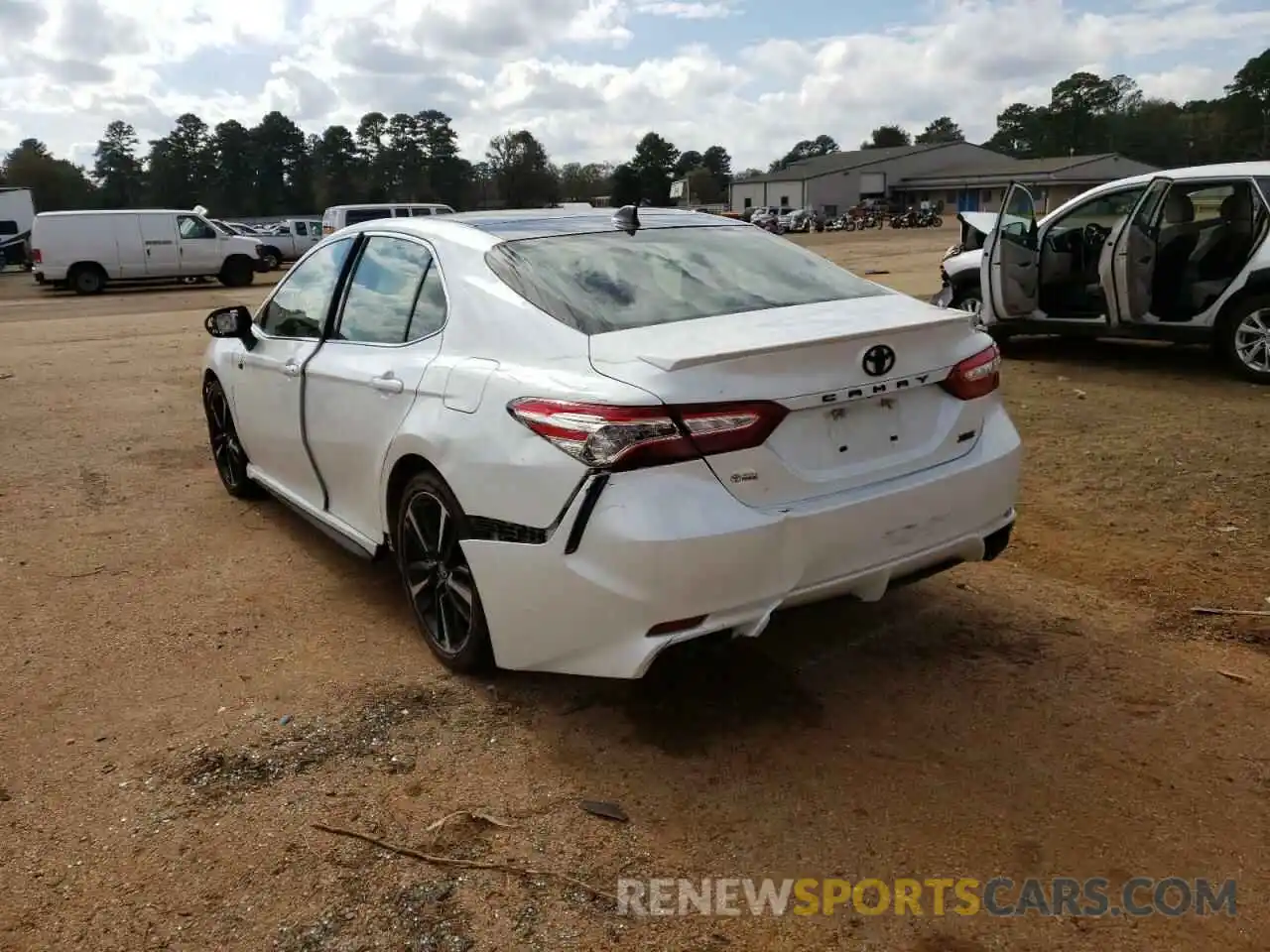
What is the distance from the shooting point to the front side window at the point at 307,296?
15.1 feet

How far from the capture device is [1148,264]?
8.91m

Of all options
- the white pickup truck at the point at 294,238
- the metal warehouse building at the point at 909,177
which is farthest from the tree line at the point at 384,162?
the white pickup truck at the point at 294,238

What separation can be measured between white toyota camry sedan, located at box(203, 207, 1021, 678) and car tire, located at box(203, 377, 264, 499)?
1.81m

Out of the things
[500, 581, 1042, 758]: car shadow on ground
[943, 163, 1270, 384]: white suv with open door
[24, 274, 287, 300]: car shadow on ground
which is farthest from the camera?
[24, 274, 287, 300]: car shadow on ground

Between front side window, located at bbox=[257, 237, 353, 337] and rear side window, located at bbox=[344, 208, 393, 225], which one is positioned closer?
front side window, located at bbox=[257, 237, 353, 337]

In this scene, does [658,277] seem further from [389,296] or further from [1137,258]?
[1137,258]

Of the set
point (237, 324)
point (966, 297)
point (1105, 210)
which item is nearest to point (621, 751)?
point (237, 324)

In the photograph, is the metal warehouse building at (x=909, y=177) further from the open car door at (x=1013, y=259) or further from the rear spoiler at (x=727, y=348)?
the rear spoiler at (x=727, y=348)

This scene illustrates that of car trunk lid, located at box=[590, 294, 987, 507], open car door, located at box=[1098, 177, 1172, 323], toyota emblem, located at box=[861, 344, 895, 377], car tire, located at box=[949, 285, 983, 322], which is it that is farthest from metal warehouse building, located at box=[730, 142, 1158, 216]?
toyota emblem, located at box=[861, 344, 895, 377]

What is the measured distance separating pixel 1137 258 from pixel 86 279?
23.9 meters

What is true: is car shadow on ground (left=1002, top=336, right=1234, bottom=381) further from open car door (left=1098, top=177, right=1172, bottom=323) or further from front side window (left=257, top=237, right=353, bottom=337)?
front side window (left=257, top=237, right=353, bottom=337)

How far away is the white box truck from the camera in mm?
35312

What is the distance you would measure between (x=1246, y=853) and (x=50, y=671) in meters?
3.94

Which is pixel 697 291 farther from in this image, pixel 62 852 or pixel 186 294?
pixel 186 294
